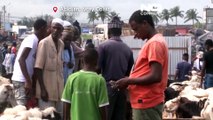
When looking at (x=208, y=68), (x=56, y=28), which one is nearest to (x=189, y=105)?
(x=56, y=28)

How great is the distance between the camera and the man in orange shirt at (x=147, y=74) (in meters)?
4.95

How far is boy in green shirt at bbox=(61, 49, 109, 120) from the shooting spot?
545cm

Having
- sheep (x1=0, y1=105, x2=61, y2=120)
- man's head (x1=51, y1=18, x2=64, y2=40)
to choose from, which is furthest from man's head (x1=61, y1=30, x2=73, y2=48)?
sheep (x1=0, y1=105, x2=61, y2=120)

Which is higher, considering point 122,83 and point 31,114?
point 122,83

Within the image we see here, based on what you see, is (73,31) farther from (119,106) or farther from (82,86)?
(82,86)

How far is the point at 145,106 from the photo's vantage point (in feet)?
16.6

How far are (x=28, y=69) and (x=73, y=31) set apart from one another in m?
Result: 1.33

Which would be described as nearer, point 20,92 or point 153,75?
point 153,75

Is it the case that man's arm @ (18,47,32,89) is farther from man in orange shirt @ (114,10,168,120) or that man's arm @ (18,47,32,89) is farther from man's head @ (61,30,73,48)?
man in orange shirt @ (114,10,168,120)

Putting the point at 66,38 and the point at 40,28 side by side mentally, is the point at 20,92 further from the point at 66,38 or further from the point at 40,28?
the point at 66,38

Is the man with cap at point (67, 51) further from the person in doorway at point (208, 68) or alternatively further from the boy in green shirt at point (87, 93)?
the person in doorway at point (208, 68)

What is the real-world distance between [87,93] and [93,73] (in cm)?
23

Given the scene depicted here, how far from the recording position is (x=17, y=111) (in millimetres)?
6340

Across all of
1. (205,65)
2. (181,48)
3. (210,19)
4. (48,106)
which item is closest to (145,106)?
(48,106)
